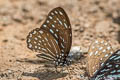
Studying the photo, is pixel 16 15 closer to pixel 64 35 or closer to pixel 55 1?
pixel 55 1

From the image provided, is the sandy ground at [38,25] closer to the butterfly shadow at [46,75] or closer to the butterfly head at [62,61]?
the butterfly shadow at [46,75]

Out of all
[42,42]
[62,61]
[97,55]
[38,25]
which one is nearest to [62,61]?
[62,61]

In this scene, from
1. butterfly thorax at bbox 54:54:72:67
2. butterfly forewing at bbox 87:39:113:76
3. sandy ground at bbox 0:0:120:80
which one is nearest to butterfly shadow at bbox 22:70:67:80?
sandy ground at bbox 0:0:120:80

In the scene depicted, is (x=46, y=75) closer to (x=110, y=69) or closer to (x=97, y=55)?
(x=97, y=55)

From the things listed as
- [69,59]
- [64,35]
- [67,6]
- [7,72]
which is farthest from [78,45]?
[67,6]

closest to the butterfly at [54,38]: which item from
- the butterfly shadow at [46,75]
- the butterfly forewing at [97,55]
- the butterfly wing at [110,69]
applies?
the butterfly shadow at [46,75]

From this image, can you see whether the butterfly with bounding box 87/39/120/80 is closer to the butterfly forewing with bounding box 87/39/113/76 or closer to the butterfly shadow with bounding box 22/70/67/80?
the butterfly forewing with bounding box 87/39/113/76
